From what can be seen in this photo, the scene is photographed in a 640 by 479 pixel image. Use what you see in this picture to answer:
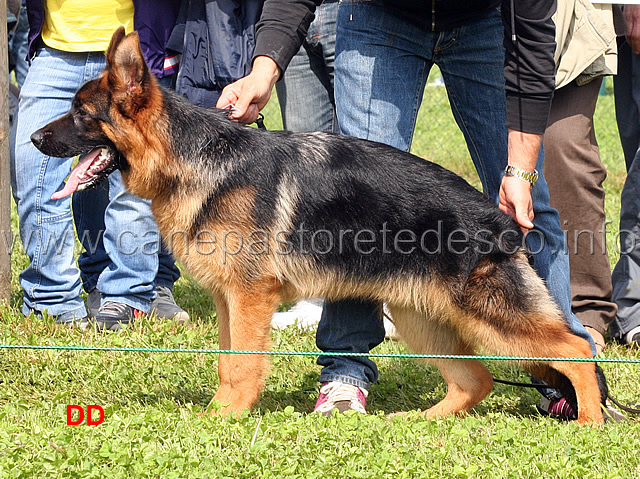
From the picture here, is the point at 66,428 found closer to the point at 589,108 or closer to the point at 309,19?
the point at 309,19

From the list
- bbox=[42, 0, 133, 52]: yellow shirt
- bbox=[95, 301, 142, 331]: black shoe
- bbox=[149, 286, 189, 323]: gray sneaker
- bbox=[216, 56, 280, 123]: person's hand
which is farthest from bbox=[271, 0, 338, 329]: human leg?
bbox=[216, 56, 280, 123]: person's hand

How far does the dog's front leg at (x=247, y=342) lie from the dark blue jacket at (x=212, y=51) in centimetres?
153

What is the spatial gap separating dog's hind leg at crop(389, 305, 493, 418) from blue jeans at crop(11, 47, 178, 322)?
1.90 metres

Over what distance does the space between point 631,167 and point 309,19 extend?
2.43 metres

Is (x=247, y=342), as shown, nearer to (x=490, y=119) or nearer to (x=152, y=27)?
(x=490, y=119)

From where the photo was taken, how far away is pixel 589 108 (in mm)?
4430

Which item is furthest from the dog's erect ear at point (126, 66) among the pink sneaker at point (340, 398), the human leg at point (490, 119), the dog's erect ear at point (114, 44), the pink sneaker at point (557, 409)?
the pink sneaker at point (557, 409)

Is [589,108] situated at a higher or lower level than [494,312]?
higher

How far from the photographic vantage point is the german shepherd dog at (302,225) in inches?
131

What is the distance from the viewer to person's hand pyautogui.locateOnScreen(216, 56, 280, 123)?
11.5 feet

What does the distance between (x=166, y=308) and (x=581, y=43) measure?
3.00 m

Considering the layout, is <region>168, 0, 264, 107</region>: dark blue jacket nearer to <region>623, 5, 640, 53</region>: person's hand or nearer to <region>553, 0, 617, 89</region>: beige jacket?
<region>553, 0, 617, 89</region>: beige jacket

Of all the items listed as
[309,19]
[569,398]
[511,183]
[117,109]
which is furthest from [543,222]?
[117,109]

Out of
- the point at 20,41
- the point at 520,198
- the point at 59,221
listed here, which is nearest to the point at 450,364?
the point at 520,198
